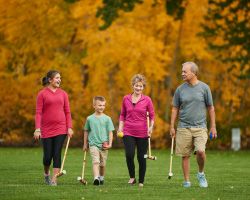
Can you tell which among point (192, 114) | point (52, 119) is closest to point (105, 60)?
point (52, 119)

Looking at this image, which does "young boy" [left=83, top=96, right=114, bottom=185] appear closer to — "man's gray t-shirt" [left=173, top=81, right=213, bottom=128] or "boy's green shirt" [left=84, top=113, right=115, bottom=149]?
"boy's green shirt" [left=84, top=113, right=115, bottom=149]

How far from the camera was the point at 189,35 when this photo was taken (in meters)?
41.9

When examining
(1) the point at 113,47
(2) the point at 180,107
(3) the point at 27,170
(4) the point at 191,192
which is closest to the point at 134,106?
(2) the point at 180,107

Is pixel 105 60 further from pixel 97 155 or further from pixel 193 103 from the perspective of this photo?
pixel 193 103

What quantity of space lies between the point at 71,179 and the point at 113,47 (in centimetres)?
2129

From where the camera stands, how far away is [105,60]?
4072cm

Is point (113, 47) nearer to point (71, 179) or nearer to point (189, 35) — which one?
point (189, 35)

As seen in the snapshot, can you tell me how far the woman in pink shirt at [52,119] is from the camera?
17.0 meters

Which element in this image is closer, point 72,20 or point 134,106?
point 134,106

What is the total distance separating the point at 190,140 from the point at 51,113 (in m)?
2.51

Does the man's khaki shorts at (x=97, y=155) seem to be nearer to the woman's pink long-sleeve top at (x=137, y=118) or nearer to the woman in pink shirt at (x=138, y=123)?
the woman in pink shirt at (x=138, y=123)

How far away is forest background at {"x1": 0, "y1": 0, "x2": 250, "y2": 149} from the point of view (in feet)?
132

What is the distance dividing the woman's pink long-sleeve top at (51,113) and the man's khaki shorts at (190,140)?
204 centimetres

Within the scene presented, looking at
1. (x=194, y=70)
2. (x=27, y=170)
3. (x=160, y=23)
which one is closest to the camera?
(x=194, y=70)
